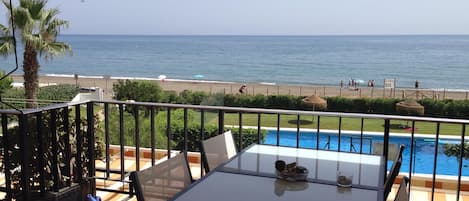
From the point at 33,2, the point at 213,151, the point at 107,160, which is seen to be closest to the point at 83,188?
the point at 107,160

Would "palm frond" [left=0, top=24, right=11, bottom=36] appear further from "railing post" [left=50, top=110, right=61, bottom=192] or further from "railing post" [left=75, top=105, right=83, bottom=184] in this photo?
"railing post" [left=50, top=110, right=61, bottom=192]

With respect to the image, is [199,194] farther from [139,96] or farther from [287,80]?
[287,80]

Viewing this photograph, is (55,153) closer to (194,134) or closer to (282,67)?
(194,134)

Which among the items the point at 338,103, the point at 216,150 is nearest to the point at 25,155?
the point at 216,150

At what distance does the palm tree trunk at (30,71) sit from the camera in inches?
606

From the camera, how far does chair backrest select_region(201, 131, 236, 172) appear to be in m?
2.49

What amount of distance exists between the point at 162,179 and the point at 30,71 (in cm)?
1528

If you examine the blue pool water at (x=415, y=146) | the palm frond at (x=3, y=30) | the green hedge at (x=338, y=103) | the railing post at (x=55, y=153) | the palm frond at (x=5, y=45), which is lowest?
the blue pool water at (x=415, y=146)

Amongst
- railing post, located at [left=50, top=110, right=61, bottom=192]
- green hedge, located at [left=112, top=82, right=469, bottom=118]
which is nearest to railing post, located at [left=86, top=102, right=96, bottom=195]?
railing post, located at [left=50, top=110, right=61, bottom=192]

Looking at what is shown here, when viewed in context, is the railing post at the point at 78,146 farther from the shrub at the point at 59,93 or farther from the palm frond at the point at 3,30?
the shrub at the point at 59,93

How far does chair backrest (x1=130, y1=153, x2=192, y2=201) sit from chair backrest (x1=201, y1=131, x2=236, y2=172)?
0.28 meters

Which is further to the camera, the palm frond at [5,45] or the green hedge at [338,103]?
the green hedge at [338,103]

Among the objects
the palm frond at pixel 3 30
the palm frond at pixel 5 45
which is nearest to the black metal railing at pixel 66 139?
the palm frond at pixel 5 45

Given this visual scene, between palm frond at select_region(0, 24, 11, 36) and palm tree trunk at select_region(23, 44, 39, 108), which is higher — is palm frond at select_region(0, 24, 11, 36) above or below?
above
